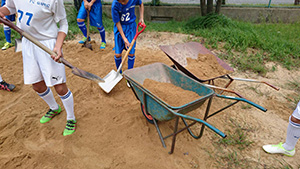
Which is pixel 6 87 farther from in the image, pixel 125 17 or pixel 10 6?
pixel 125 17

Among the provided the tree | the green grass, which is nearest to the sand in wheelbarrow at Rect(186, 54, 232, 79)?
the green grass

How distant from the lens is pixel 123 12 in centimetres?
294

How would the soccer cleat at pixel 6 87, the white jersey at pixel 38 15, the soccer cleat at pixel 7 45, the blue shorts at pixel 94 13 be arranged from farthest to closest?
the soccer cleat at pixel 7 45 → the blue shorts at pixel 94 13 → the soccer cleat at pixel 6 87 → the white jersey at pixel 38 15

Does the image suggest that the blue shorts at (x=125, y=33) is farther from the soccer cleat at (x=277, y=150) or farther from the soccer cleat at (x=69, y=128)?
the soccer cleat at (x=277, y=150)

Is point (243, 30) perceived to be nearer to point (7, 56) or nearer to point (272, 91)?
point (272, 91)

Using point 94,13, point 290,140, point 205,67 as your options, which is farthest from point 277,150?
point 94,13

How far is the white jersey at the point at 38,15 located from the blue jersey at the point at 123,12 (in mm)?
973

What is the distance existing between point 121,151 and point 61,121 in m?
1.06

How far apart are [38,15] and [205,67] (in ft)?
7.64

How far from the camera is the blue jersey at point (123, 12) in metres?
2.79

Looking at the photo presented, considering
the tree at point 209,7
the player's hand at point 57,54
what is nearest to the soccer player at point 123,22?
the player's hand at point 57,54

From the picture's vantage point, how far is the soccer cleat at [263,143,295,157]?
86.3 inches

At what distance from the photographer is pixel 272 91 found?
3385mm

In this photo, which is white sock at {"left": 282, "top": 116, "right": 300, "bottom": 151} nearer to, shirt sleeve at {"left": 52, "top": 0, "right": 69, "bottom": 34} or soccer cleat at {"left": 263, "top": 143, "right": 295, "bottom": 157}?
soccer cleat at {"left": 263, "top": 143, "right": 295, "bottom": 157}
